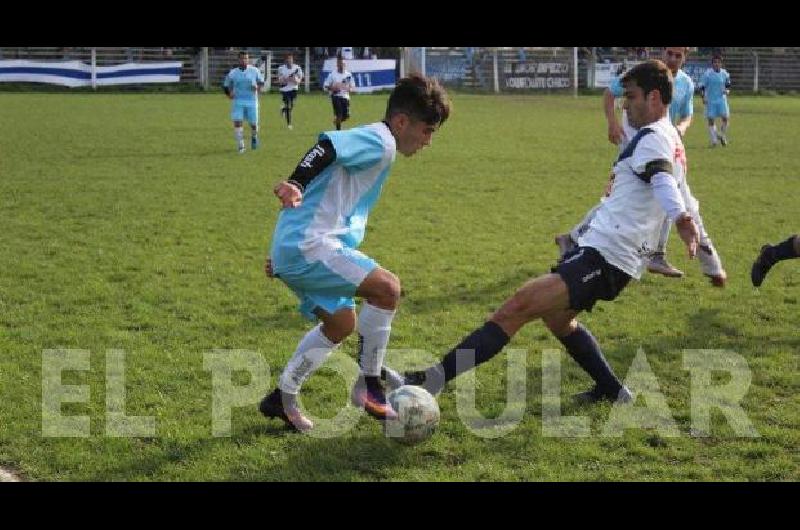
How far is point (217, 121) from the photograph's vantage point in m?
27.2

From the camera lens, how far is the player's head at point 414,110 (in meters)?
4.94

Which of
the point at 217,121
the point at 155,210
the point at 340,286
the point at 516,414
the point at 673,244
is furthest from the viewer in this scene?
the point at 217,121

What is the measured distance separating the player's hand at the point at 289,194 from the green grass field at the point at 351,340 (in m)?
1.26

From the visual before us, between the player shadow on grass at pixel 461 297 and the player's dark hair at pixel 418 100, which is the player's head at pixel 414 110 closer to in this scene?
the player's dark hair at pixel 418 100

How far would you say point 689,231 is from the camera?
487cm

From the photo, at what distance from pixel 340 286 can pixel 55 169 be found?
1287cm

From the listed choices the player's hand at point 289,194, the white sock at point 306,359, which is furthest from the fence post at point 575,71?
the player's hand at point 289,194

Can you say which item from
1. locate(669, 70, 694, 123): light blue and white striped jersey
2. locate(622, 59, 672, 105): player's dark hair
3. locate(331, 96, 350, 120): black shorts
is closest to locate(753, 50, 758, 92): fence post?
locate(331, 96, 350, 120): black shorts

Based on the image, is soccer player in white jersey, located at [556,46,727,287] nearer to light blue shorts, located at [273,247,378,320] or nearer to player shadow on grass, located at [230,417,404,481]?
light blue shorts, located at [273,247,378,320]

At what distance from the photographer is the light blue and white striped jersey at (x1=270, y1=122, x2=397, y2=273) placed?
4.80m

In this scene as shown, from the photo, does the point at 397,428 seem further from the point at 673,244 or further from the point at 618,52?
the point at 618,52

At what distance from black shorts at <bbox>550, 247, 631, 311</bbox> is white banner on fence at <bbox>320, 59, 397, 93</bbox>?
35.8 m

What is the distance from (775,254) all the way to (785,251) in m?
0.09

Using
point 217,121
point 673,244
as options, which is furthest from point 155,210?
point 217,121
